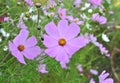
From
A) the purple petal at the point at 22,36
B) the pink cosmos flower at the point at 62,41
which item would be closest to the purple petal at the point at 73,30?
the pink cosmos flower at the point at 62,41

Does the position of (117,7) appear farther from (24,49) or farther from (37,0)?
(24,49)

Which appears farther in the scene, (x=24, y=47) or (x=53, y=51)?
(x=24, y=47)

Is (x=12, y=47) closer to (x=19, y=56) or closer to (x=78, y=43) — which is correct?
(x=19, y=56)

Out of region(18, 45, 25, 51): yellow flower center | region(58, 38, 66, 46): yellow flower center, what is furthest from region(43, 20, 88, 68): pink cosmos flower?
region(18, 45, 25, 51): yellow flower center

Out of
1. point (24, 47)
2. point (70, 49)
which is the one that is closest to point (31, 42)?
→ point (24, 47)

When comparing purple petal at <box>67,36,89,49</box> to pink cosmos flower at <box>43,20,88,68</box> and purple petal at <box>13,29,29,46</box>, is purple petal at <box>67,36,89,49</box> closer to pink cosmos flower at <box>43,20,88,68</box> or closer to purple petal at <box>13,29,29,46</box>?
pink cosmos flower at <box>43,20,88,68</box>

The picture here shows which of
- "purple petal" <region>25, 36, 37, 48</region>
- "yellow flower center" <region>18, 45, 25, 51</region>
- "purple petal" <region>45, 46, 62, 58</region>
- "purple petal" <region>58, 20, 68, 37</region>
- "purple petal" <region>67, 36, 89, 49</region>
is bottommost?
"yellow flower center" <region>18, 45, 25, 51</region>

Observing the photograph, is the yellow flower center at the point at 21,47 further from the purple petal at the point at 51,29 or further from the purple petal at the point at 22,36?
the purple petal at the point at 51,29

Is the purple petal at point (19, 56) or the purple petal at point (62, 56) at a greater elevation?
the purple petal at point (62, 56)

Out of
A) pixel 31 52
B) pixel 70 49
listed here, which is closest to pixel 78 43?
pixel 70 49
